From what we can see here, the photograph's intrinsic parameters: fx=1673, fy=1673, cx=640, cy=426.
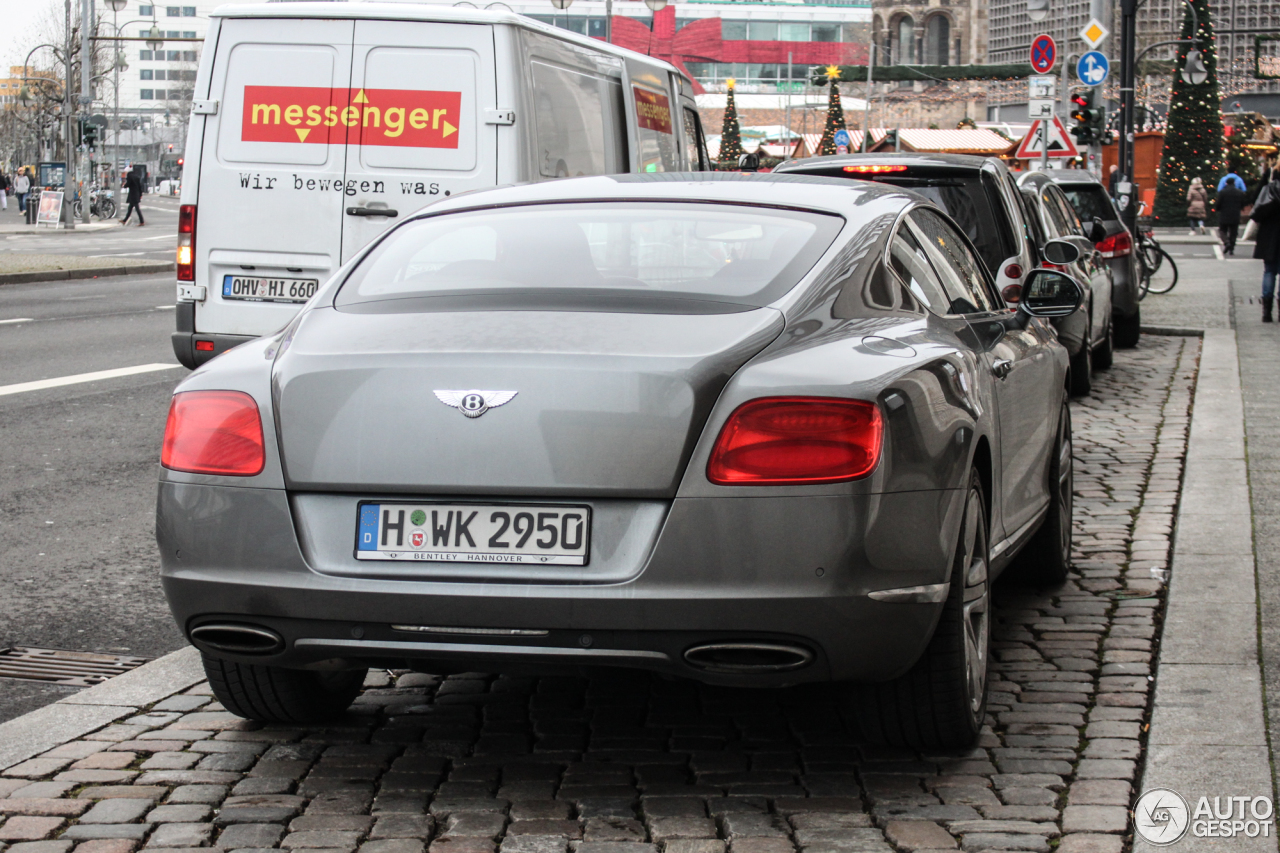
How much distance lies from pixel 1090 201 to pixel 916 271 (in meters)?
11.2

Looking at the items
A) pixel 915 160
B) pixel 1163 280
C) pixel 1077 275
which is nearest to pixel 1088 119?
pixel 1163 280

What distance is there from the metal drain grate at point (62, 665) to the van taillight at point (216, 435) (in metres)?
1.40

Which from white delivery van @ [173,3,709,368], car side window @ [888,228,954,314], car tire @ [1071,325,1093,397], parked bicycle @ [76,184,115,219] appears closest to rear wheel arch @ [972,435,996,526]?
car side window @ [888,228,954,314]

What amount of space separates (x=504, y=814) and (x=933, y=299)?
6.12ft

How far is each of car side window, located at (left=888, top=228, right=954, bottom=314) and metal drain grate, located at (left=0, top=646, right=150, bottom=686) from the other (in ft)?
8.50

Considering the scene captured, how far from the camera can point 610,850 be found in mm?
3475

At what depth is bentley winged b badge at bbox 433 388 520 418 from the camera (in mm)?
3521

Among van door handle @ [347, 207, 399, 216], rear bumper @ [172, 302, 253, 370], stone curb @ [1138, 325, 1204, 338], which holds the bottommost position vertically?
stone curb @ [1138, 325, 1204, 338]

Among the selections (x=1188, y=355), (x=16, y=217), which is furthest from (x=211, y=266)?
(x=16, y=217)

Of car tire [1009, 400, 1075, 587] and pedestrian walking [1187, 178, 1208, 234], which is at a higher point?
pedestrian walking [1187, 178, 1208, 234]

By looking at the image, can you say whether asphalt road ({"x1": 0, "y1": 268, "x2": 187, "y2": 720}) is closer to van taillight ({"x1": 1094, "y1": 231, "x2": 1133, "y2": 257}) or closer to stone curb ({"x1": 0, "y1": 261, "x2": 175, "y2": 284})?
van taillight ({"x1": 1094, "y1": 231, "x2": 1133, "y2": 257})

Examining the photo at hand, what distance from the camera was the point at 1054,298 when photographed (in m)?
5.58

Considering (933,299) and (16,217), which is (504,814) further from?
(16,217)

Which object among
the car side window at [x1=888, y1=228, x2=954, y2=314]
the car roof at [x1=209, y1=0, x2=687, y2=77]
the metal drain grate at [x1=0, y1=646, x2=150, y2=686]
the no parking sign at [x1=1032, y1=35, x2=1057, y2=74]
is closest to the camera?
the car side window at [x1=888, y1=228, x2=954, y2=314]
